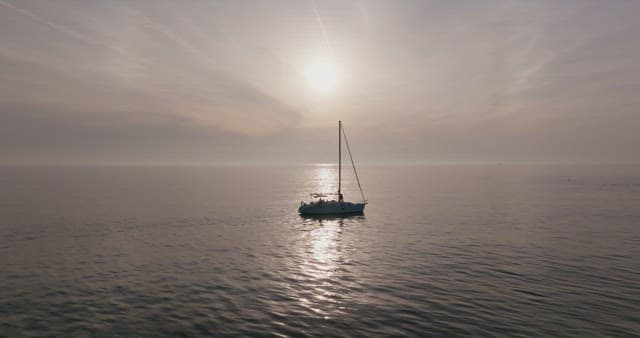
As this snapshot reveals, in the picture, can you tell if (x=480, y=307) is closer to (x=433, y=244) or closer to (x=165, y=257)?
(x=433, y=244)

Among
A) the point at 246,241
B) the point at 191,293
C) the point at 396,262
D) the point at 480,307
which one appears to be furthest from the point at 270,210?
the point at 480,307

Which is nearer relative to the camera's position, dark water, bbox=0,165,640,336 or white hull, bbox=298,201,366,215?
dark water, bbox=0,165,640,336

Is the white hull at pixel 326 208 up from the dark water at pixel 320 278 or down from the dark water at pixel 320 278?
up

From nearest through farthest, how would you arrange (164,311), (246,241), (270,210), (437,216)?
1. (164,311)
2. (246,241)
3. (437,216)
4. (270,210)

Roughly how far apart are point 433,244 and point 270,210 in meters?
50.6

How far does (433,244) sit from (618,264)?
20.2 meters

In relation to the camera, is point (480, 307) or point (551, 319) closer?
point (551, 319)

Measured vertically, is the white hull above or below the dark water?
above

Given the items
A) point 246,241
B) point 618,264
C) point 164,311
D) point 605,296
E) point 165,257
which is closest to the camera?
point 164,311

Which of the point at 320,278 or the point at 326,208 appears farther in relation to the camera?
the point at 326,208

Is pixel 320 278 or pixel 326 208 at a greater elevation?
pixel 326 208

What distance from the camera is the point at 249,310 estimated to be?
2573cm

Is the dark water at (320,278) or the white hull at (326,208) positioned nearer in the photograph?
the dark water at (320,278)

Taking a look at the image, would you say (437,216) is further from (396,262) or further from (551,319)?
(551,319)
